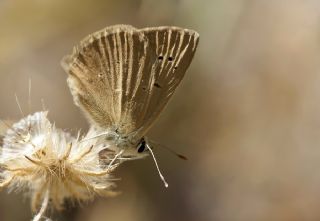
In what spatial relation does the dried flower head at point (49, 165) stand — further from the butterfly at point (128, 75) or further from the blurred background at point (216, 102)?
the blurred background at point (216, 102)

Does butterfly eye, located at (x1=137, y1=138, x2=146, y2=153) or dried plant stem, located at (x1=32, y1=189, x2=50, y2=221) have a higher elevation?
butterfly eye, located at (x1=137, y1=138, x2=146, y2=153)

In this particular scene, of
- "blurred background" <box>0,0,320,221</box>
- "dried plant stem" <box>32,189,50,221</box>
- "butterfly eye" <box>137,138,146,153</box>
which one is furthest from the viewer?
"blurred background" <box>0,0,320,221</box>

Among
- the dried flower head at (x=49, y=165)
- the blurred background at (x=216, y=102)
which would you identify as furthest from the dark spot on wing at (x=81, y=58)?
the blurred background at (x=216, y=102)

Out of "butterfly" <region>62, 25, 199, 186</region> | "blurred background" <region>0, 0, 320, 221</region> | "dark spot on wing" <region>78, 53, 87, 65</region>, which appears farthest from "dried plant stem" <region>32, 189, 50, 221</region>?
"blurred background" <region>0, 0, 320, 221</region>

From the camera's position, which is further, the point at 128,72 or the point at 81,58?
the point at 128,72

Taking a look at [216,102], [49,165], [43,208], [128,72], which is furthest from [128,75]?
[216,102]

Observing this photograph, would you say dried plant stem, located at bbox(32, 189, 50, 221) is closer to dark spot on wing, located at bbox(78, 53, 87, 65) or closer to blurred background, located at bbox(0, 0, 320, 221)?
dark spot on wing, located at bbox(78, 53, 87, 65)

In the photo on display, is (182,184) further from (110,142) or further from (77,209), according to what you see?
(110,142)

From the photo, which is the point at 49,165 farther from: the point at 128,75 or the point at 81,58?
the point at 128,75
